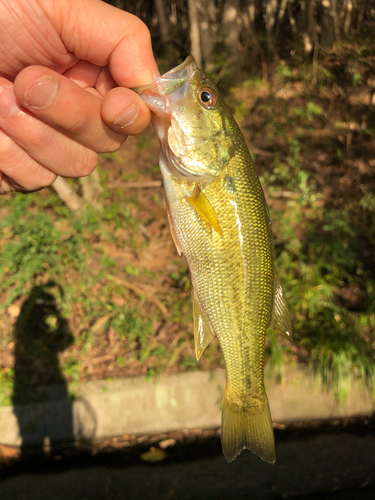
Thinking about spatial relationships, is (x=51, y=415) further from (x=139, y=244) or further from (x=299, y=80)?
(x=299, y=80)

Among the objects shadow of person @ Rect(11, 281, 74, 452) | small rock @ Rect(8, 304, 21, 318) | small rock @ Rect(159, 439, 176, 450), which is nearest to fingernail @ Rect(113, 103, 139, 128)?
shadow of person @ Rect(11, 281, 74, 452)

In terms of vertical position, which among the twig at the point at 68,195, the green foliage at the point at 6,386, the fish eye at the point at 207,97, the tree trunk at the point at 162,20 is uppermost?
the tree trunk at the point at 162,20

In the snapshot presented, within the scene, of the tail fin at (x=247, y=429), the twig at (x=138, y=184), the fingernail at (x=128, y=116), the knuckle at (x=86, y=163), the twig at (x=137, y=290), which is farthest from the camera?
the twig at (x=138, y=184)

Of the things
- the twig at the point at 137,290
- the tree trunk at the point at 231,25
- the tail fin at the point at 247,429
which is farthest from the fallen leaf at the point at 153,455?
the tree trunk at the point at 231,25

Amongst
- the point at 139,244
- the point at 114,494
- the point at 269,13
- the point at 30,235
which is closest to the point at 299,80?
the point at 269,13

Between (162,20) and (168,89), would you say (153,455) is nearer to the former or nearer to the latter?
(168,89)

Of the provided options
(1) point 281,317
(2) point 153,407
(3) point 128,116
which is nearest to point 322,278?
(1) point 281,317

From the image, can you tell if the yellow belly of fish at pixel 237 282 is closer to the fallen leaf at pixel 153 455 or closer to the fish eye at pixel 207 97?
the fish eye at pixel 207 97
